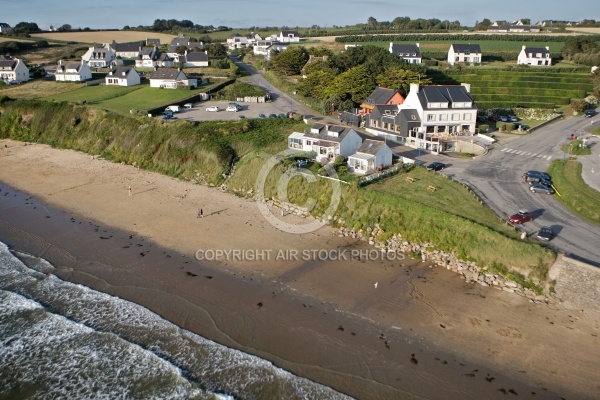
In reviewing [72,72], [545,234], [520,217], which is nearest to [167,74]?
[72,72]

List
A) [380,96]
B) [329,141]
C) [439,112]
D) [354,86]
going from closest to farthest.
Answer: [329,141] < [439,112] < [380,96] < [354,86]

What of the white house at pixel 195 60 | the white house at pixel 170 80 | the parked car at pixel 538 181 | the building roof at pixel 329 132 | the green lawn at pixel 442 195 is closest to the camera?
the green lawn at pixel 442 195

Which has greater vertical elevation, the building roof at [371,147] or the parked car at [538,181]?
the building roof at [371,147]

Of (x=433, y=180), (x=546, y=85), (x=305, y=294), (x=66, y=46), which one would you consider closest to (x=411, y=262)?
(x=305, y=294)

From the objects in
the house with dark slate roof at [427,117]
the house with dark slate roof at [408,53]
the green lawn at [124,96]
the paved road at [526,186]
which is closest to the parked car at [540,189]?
the paved road at [526,186]

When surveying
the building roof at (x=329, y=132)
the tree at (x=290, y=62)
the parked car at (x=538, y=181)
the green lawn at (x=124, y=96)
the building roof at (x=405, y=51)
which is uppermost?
the building roof at (x=405, y=51)

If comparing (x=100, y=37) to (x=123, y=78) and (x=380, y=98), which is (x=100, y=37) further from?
(x=380, y=98)

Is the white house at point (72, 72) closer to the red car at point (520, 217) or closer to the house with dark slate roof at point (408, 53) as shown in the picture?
the house with dark slate roof at point (408, 53)

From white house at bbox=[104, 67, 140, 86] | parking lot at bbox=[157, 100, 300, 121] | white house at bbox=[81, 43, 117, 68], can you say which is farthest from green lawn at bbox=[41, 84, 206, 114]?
white house at bbox=[81, 43, 117, 68]

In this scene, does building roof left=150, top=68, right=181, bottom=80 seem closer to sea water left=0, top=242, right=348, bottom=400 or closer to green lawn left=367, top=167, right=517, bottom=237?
green lawn left=367, top=167, right=517, bottom=237
